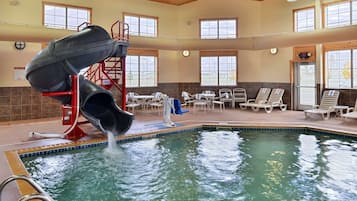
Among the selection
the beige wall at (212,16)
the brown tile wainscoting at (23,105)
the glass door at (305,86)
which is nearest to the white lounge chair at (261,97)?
the beige wall at (212,16)

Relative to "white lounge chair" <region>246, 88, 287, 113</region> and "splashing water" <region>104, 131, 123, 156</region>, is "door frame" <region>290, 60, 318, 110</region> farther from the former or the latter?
"splashing water" <region>104, 131, 123, 156</region>

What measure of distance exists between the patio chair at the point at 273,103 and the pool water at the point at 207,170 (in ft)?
11.9

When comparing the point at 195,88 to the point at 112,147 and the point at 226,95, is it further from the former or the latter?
the point at 112,147

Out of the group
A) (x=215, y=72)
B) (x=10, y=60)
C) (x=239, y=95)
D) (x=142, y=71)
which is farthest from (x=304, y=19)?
(x=10, y=60)

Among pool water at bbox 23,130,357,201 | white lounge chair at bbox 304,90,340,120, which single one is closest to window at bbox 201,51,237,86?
white lounge chair at bbox 304,90,340,120

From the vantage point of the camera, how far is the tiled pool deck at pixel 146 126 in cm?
598

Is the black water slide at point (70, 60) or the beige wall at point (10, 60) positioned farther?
the beige wall at point (10, 60)

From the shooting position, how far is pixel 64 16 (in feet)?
33.4

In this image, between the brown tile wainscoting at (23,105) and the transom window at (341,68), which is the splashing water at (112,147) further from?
the transom window at (341,68)

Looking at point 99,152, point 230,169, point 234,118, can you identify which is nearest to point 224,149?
point 230,169

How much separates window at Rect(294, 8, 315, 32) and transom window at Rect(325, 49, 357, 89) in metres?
1.17

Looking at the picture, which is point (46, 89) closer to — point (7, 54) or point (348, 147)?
point (7, 54)

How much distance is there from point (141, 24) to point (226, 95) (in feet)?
14.2

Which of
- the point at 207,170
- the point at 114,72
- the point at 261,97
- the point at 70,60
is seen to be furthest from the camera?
the point at 261,97
